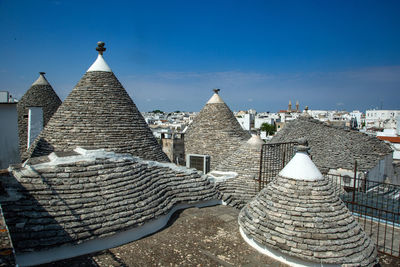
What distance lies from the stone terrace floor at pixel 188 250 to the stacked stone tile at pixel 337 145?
14.4 metres

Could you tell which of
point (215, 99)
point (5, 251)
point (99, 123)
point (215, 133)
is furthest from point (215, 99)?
point (5, 251)

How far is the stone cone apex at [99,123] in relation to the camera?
8.94 m

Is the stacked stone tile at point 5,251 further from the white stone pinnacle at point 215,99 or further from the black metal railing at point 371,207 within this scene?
the white stone pinnacle at point 215,99

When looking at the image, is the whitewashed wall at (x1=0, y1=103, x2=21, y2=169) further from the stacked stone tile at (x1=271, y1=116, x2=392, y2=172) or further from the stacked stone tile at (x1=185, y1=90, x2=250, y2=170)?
the stacked stone tile at (x1=271, y1=116, x2=392, y2=172)

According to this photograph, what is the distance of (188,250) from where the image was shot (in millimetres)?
5746

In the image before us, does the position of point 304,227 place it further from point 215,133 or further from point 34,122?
point 34,122

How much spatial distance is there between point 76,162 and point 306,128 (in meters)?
18.8

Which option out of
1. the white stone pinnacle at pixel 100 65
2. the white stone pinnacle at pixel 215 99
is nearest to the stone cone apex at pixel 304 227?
the white stone pinnacle at pixel 100 65

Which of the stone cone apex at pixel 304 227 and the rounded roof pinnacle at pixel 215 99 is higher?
the rounded roof pinnacle at pixel 215 99

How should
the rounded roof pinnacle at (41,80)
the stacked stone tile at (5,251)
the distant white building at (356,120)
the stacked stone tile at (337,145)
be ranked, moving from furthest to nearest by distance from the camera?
the distant white building at (356,120)
the stacked stone tile at (337,145)
the rounded roof pinnacle at (41,80)
the stacked stone tile at (5,251)

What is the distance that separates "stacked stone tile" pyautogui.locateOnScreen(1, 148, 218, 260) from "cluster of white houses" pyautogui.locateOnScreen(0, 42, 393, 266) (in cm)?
2

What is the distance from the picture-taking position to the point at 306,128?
2139 cm

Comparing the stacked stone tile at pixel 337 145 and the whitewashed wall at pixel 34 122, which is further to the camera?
the stacked stone tile at pixel 337 145

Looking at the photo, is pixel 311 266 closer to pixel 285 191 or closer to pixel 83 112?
pixel 285 191
